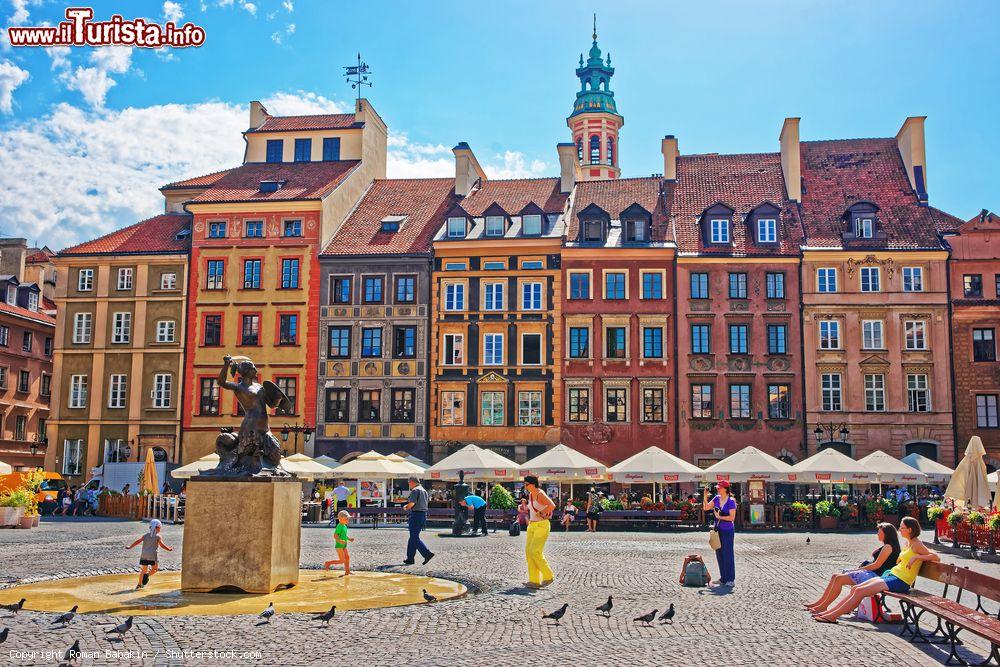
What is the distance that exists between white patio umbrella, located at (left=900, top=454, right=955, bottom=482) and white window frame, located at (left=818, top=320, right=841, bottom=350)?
7289mm

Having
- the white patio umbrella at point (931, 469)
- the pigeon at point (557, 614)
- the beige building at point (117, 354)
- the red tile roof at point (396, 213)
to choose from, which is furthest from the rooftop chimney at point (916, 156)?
the pigeon at point (557, 614)

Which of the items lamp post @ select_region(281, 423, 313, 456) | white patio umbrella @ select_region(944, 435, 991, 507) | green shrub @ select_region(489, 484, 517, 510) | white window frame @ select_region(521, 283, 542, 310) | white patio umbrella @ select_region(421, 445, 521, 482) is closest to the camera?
white patio umbrella @ select_region(944, 435, 991, 507)

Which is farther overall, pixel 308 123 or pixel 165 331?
pixel 308 123

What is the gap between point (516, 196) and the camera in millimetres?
48000

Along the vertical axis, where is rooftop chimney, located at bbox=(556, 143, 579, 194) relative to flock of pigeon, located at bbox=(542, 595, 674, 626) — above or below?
above

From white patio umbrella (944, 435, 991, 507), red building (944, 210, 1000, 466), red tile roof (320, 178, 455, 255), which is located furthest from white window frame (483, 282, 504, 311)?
white patio umbrella (944, 435, 991, 507)

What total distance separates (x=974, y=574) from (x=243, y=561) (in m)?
8.94

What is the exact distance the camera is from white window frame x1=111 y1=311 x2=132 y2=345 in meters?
47.0

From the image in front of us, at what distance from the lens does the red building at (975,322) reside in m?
41.9

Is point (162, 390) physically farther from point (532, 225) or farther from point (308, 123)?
point (532, 225)

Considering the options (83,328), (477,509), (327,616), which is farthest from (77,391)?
(327,616)

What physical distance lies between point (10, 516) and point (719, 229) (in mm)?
28769

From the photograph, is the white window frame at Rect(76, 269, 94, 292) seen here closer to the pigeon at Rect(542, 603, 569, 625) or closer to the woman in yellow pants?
the woman in yellow pants

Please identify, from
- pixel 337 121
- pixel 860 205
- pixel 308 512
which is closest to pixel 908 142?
pixel 860 205
